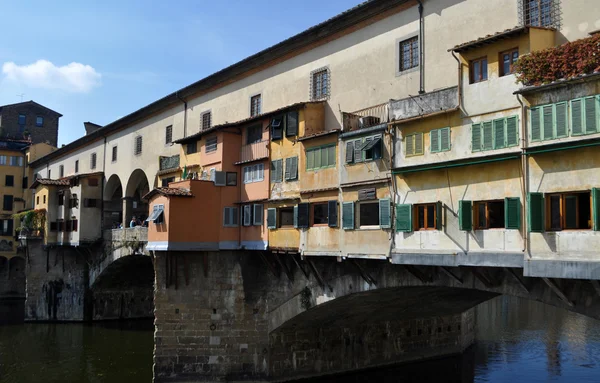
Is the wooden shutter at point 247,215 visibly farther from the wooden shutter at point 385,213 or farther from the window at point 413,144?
the window at point 413,144

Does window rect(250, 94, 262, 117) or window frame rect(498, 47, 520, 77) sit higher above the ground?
window rect(250, 94, 262, 117)

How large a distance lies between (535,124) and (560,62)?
163cm

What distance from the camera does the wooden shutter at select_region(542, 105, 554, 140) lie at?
14.5 metres

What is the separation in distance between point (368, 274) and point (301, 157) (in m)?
5.53

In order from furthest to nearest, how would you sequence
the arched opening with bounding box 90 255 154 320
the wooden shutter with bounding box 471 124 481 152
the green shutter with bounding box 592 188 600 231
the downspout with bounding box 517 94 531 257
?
the arched opening with bounding box 90 255 154 320, the wooden shutter with bounding box 471 124 481 152, the downspout with bounding box 517 94 531 257, the green shutter with bounding box 592 188 600 231

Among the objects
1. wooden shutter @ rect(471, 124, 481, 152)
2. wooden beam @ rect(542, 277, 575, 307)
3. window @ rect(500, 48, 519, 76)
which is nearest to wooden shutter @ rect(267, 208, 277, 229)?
wooden shutter @ rect(471, 124, 481, 152)

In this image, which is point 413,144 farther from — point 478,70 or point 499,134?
point 499,134

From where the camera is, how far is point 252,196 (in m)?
26.2

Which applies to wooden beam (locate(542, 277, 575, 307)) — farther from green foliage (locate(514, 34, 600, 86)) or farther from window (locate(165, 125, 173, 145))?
window (locate(165, 125, 173, 145))

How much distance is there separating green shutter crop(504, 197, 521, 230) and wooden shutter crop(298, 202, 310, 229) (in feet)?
29.6

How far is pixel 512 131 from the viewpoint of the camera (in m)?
15.4

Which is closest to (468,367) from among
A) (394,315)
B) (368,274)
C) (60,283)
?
(394,315)

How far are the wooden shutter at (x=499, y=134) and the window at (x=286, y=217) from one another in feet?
34.1

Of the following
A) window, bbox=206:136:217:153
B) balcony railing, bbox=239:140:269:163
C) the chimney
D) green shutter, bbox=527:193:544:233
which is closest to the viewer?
green shutter, bbox=527:193:544:233
